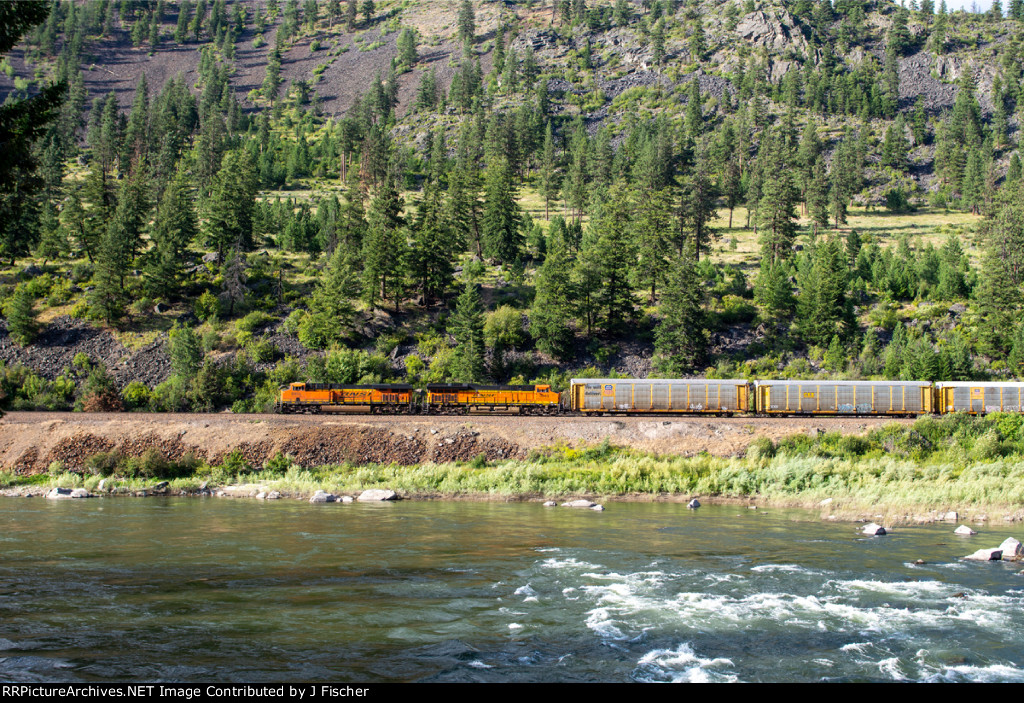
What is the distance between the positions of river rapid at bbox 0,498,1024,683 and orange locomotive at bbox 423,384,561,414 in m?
22.1

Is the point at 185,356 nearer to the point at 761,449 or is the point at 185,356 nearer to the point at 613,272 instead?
the point at 613,272

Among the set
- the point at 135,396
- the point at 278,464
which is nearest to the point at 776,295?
the point at 278,464

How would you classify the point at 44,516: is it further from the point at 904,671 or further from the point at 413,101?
the point at 413,101

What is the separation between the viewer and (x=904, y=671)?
11.8 meters

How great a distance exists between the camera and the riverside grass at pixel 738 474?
31.5 m

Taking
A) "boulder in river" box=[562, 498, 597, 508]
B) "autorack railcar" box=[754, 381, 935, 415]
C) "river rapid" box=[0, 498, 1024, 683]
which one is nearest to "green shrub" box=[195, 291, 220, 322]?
"river rapid" box=[0, 498, 1024, 683]

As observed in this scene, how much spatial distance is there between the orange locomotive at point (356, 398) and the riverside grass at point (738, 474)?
404 inches

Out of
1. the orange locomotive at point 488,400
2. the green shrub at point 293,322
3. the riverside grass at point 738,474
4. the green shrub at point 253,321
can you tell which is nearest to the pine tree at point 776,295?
the riverside grass at point 738,474

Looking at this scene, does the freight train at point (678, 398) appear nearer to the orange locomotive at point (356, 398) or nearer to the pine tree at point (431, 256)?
the orange locomotive at point (356, 398)

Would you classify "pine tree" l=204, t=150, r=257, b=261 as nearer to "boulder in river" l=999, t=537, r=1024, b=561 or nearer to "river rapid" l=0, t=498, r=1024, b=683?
"river rapid" l=0, t=498, r=1024, b=683

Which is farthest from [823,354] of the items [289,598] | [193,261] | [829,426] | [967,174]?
[967,174]

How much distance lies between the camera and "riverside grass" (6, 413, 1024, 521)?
31547 millimetres

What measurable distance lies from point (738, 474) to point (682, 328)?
2797cm

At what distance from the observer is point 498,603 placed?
15.6 meters
